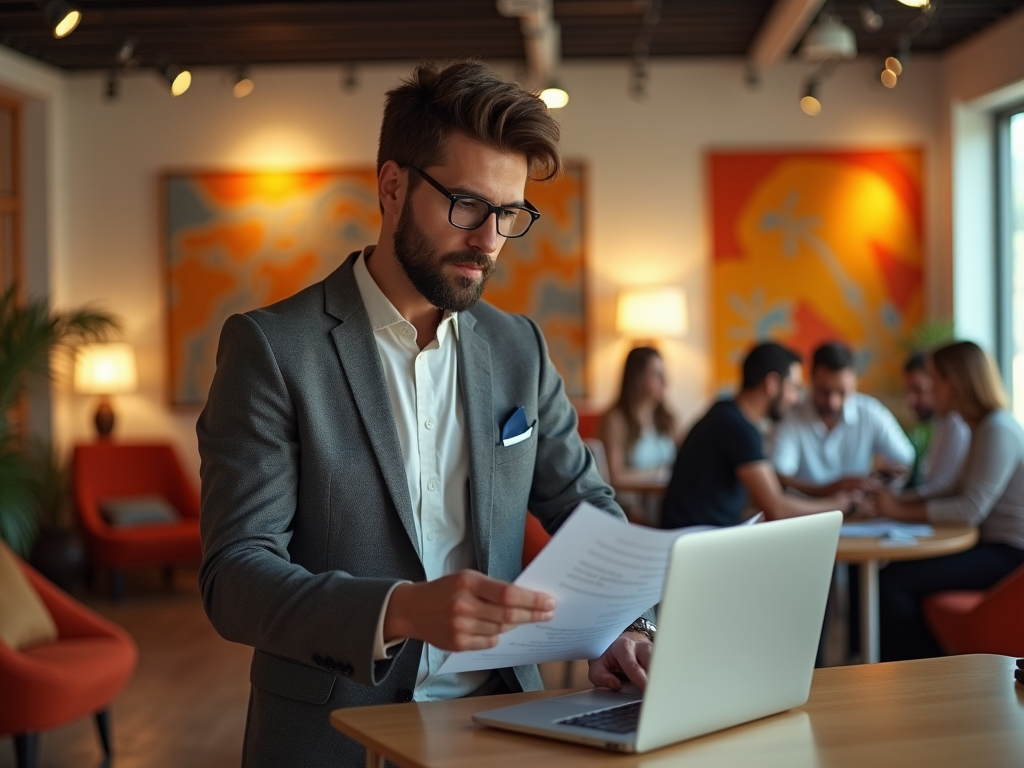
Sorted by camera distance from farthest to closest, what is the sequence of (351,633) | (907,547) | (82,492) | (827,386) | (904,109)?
(904,109) → (82,492) → (827,386) → (907,547) → (351,633)

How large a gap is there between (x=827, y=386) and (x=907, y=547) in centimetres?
180

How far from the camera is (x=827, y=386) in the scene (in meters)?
5.82

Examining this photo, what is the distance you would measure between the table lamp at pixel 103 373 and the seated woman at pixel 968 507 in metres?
5.25

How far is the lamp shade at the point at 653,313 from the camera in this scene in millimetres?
7859

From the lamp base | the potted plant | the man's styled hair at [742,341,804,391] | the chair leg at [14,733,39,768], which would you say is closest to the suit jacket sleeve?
the chair leg at [14,733,39,768]

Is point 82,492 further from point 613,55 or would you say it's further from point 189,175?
point 613,55

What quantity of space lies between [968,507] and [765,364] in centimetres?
100

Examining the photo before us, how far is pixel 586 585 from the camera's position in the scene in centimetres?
136

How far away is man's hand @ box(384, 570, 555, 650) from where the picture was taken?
1.29 metres

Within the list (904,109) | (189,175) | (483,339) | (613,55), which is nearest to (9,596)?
(483,339)

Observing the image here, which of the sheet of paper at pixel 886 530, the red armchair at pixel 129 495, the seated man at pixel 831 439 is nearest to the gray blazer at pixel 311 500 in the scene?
the sheet of paper at pixel 886 530

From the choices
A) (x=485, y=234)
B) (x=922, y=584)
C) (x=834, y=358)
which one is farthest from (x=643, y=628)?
(x=834, y=358)

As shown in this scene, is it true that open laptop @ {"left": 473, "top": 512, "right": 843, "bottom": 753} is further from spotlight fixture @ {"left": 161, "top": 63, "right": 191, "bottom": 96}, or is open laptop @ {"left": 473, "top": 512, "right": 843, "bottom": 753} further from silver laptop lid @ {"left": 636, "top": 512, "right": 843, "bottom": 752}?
spotlight fixture @ {"left": 161, "top": 63, "right": 191, "bottom": 96}

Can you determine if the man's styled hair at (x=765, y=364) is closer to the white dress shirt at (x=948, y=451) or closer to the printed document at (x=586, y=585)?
the white dress shirt at (x=948, y=451)
